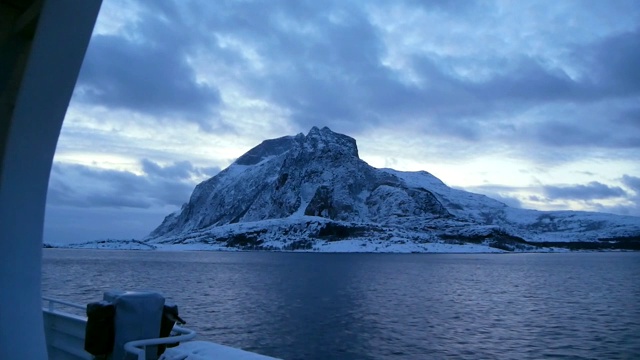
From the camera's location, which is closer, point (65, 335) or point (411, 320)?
point (65, 335)

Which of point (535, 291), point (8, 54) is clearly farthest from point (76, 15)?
point (535, 291)

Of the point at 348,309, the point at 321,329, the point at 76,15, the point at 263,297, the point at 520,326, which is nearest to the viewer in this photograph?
the point at 76,15

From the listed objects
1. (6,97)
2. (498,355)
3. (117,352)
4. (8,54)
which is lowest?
(498,355)

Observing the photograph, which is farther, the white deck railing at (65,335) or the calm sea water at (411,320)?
the calm sea water at (411,320)

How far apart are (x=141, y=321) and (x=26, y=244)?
7.17 feet

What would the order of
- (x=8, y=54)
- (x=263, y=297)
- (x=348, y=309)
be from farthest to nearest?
(x=263, y=297) < (x=348, y=309) < (x=8, y=54)

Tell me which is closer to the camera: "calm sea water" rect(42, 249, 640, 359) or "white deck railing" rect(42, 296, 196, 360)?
"white deck railing" rect(42, 296, 196, 360)

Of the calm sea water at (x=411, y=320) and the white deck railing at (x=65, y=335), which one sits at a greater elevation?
the white deck railing at (x=65, y=335)

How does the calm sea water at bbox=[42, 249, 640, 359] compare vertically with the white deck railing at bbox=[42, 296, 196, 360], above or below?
below

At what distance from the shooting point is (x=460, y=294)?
76.8 m

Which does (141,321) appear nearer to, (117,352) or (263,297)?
(117,352)

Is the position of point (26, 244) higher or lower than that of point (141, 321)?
higher

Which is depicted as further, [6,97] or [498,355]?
[498,355]

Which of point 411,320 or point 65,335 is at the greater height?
point 65,335
